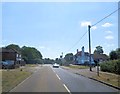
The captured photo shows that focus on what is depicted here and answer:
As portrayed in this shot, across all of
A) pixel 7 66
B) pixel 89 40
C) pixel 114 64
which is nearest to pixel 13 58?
pixel 7 66

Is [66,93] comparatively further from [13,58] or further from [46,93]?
[13,58]

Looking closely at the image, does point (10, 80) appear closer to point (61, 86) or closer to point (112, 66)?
point (61, 86)

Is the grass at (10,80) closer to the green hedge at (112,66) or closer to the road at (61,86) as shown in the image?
the road at (61,86)

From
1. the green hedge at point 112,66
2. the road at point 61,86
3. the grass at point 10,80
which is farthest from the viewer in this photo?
the green hedge at point 112,66

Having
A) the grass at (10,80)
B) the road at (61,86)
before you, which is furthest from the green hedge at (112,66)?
the road at (61,86)

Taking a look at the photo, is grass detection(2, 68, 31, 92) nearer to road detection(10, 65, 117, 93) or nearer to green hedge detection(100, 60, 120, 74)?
road detection(10, 65, 117, 93)

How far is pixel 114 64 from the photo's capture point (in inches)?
1715

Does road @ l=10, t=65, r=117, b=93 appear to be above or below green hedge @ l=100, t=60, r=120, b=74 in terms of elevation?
below

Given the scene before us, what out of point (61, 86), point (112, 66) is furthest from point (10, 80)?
point (112, 66)

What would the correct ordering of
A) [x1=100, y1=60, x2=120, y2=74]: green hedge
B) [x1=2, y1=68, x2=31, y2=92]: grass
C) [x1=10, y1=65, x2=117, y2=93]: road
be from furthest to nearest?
[x1=100, y1=60, x2=120, y2=74]: green hedge < [x1=2, y1=68, x2=31, y2=92]: grass < [x1=10, y1=65, x2=117, y2=93]: road

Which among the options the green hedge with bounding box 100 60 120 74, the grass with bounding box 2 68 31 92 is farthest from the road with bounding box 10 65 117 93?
the green hedge with bounding box 100 60 120 74

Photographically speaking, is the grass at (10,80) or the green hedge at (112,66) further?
the green hedge at (112,66)

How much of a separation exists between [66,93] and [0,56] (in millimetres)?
85113

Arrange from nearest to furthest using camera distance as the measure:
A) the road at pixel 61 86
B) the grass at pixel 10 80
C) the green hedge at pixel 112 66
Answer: the road at pixel 61 86, the grass at pixel 10 80, the green hedge at pixel 112 66
